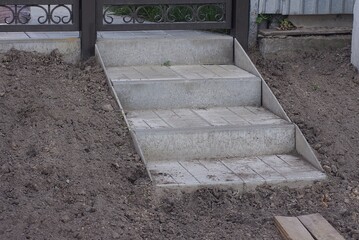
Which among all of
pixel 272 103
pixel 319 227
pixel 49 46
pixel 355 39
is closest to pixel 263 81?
pixel 272 103

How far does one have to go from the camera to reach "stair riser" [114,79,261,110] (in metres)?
6.81

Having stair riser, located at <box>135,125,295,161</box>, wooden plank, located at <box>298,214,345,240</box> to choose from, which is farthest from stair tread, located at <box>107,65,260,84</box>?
wooden plank, located at <box>298,214,345,240</box>

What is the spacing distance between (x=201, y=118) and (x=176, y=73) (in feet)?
2.49

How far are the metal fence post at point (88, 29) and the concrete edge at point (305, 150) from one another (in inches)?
82.6

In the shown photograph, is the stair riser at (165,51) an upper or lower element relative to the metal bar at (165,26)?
lower

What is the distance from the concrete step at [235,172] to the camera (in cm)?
573

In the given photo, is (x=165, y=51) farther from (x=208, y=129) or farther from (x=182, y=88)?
(x=208, y=129)

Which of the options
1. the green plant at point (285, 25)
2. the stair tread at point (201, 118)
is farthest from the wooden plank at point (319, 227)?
the green plant at point (285, 25)

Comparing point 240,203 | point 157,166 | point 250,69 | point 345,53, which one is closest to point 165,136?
point 157,166

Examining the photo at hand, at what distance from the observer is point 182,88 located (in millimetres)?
6926

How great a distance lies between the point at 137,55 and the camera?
752 centimetres

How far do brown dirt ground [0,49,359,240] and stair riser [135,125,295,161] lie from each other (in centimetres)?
18

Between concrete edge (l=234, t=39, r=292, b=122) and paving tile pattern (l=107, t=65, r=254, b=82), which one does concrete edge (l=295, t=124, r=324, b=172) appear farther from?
paving tile pattern (l=107, t=65, r=254, b=82)

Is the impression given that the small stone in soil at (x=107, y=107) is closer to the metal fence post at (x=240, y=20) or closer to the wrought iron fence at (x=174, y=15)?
the wrought iron fence at (x=174, y=15)
